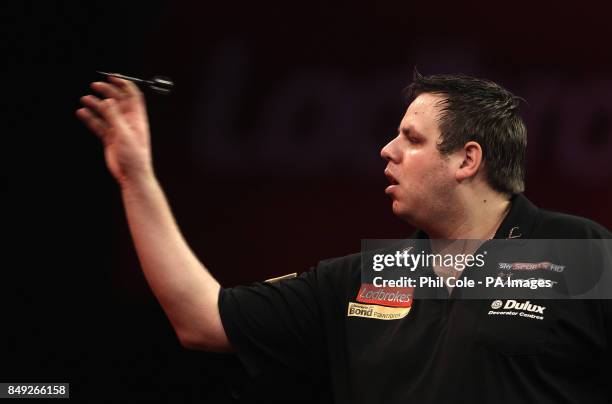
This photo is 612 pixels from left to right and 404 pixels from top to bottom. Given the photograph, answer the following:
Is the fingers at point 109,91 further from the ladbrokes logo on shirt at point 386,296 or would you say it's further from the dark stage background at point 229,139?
the dark stage background at point 229,139

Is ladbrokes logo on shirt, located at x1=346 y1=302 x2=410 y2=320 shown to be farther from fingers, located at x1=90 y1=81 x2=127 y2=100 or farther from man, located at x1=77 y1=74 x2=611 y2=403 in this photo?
fingers, located at x1=90 y1=81 x2=127 y2=100

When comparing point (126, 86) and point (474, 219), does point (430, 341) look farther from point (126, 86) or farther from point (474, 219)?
point (126, 86)

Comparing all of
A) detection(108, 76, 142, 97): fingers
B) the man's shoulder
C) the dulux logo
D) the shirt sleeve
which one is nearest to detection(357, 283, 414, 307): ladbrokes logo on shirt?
the shirt sleeve

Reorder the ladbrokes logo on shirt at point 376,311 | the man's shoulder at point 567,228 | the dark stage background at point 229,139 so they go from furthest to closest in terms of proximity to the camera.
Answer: the dark stage background at point 229,139 → the ladbrokes logo on shirt at point 376,311 → the man's shoulder at point 567,228

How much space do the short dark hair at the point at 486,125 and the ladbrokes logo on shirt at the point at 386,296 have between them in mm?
351

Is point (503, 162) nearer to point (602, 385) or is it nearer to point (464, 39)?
point (602, 385)

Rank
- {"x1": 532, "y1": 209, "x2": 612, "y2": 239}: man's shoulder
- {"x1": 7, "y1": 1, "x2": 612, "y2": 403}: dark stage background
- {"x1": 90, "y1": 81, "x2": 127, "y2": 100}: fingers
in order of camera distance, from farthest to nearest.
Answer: {"x1": 7, "y1": 1, "x2": 612, "y2": 403}: dark stage background
{"x1": 532, "y1": 209, "x2": 612, "y2": 239}: man's shoulder
{"x1": 90, "y1": 81, "x2": 127, "y2": 100}: fingers

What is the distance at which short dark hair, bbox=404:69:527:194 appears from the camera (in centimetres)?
207

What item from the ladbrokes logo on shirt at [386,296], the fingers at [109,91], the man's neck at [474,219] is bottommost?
the ladbrokes logo on shirt at [386,296]

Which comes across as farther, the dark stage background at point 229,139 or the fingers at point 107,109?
the dark stage background at point 229,139

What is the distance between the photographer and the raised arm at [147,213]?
1727 mm

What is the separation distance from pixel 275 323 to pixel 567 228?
70 centimetres

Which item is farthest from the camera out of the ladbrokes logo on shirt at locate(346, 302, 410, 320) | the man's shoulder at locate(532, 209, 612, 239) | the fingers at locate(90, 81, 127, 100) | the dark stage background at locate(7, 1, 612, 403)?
the dark stage background at locate(7, 1, 612, 403)

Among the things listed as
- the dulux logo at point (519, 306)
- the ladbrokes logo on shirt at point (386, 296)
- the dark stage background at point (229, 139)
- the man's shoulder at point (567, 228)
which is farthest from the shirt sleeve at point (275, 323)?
the dark stage background at point (229, 139)
